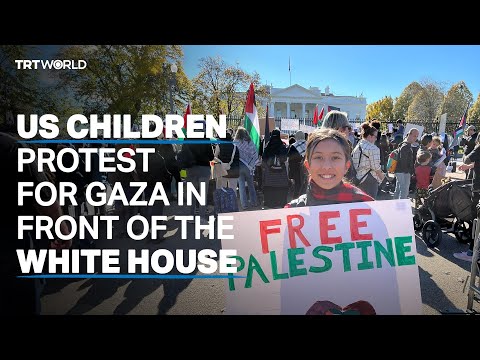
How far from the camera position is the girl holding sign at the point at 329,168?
1.92 m

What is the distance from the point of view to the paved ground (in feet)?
10.0

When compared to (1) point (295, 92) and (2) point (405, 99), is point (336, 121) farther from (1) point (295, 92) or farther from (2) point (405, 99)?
(2) point (405, 99)

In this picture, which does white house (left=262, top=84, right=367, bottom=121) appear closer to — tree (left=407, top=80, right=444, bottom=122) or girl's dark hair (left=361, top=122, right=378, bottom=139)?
tree (left=407, top=80, right=444, bottom=122)

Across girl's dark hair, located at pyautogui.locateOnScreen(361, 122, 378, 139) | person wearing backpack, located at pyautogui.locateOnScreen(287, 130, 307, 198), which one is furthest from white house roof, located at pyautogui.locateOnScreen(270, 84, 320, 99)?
girl's dark hair, located at pyautogui.locateOnScreen(361, 122, 378, 139)

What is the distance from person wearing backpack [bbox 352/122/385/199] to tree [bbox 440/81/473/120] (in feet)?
135

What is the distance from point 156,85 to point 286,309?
9.92 meters

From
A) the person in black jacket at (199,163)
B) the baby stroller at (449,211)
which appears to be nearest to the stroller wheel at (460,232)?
the baby stroller at (449,211)

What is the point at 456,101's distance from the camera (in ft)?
129

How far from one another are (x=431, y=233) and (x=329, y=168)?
12.5 feet

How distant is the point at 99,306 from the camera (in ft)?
10.3

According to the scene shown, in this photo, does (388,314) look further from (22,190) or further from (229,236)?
(22,190)

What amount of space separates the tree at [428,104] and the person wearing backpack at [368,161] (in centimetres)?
4385

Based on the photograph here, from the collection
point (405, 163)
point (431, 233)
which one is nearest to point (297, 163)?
point (405, 163)
